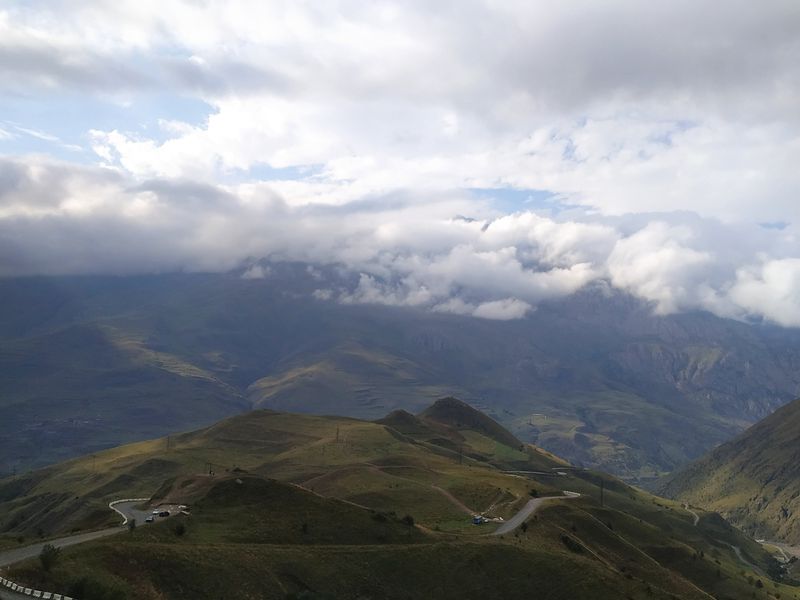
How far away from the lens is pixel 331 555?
321ft

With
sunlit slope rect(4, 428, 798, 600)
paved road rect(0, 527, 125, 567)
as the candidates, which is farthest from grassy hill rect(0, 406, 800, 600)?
paved road rect(0, 527, 125, 567)

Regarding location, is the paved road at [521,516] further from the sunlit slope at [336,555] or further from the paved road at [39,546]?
the paved road at [39,546]

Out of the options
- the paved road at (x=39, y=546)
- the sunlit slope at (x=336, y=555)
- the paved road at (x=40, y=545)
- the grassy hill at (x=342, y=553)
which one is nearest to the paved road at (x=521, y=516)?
the grassy hill at (x=342, y=553)

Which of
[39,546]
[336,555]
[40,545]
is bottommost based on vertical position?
[336,555]

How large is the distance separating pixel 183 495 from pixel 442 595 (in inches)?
1965

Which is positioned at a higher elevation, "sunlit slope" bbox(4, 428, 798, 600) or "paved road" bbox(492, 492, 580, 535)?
"sunlit slope" bbox(4, 428, 798, 600)

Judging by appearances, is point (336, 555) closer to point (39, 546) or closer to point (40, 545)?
point (39, 546)

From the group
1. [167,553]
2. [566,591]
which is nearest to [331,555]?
[167,553]

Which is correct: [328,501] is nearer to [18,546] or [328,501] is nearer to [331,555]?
[331,555]

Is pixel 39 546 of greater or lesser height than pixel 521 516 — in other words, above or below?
above

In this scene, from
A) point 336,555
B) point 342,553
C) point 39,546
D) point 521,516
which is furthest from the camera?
point 521,516

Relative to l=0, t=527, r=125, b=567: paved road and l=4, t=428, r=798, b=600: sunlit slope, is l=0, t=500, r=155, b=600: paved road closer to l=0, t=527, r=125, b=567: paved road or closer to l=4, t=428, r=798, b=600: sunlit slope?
l=0, t=527, r=125, b=567: paved road

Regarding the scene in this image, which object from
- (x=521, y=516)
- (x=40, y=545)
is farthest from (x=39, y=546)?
(x=521, y=516)

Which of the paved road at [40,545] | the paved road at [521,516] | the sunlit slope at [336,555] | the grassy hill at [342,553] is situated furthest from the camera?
the paved road at [521,516]
